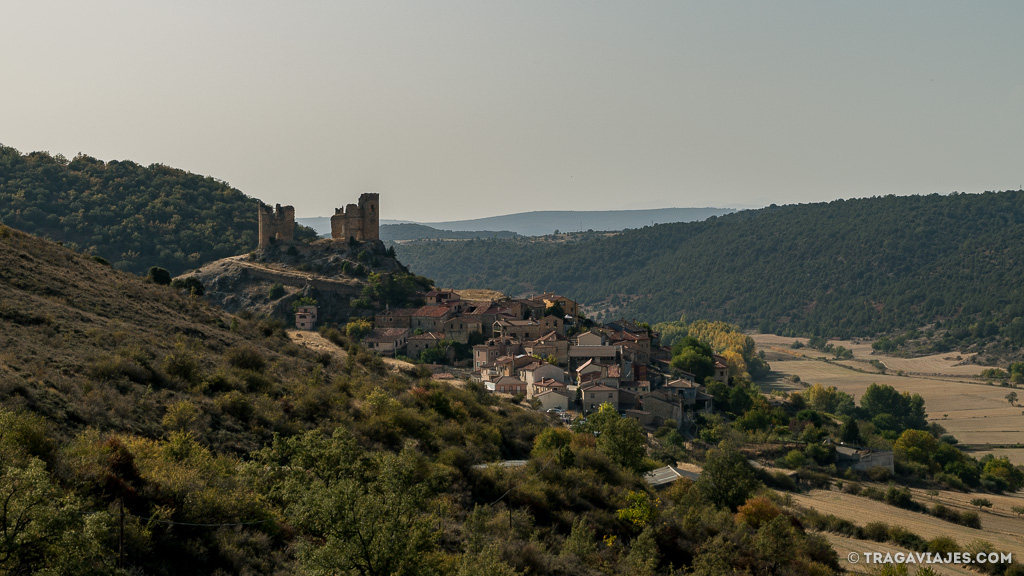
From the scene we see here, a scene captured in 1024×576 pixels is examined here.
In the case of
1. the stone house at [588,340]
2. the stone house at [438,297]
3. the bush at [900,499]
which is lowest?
the bush at [900,499]

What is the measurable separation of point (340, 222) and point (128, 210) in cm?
2650

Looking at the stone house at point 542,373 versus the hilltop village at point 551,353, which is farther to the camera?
the stone house at point 542,373

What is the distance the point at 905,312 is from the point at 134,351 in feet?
495

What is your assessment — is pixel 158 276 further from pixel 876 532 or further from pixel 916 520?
pixel 916 520

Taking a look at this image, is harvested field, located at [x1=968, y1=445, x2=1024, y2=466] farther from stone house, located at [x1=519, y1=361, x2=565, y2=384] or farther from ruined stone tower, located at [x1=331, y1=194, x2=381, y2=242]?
ruined stone tower, located at [x1=331, y1=194, x2=381, y2=242]

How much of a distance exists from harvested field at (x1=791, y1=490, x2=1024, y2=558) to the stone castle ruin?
42590 millimetres

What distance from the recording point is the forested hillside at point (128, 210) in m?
74.9

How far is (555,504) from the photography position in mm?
19641

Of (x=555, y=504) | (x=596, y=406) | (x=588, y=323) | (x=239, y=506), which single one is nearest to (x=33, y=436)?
(x=239, y=506)

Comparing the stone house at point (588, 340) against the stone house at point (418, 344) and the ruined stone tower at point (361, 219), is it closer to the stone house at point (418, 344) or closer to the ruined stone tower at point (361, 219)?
the stone house at point (418, 344)

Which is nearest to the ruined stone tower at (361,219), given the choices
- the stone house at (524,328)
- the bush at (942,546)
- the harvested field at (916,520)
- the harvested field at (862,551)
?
the stone house at (524,328)

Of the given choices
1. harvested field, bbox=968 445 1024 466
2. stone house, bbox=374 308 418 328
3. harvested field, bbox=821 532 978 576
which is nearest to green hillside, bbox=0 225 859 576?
harvested field, bbox=821 532 978 576

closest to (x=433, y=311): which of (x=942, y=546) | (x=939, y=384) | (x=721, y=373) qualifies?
(x=721, y=373)

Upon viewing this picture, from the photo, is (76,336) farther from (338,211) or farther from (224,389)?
(338,211)
